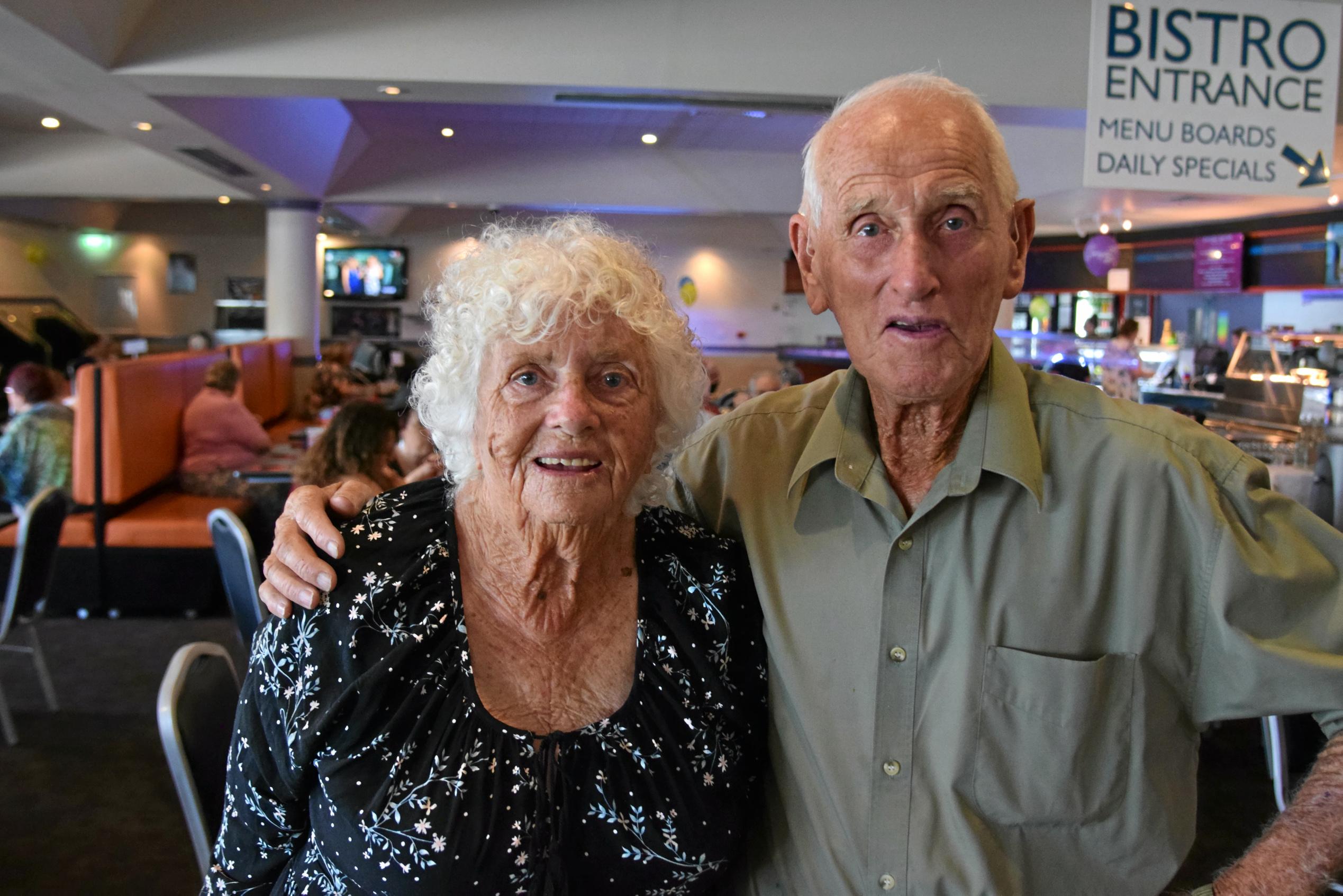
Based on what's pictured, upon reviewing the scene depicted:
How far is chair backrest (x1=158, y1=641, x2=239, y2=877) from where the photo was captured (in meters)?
1.66

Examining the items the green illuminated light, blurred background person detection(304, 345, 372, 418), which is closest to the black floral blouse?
blurred background person detection(304, 345, 372, 418)

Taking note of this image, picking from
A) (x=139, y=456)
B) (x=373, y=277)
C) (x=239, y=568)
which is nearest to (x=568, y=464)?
(x=239, y=568)

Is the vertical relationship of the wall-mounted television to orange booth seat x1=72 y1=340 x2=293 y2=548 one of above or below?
above

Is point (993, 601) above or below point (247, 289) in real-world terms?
below

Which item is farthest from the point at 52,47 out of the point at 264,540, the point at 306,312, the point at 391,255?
the point at 391,255

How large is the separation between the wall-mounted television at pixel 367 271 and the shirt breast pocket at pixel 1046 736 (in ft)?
54.7

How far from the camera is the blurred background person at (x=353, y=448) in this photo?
420cm

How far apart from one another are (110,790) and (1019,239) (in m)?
3.79

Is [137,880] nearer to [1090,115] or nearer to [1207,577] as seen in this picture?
[1207,577]

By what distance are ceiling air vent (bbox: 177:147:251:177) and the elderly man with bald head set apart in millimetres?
8224

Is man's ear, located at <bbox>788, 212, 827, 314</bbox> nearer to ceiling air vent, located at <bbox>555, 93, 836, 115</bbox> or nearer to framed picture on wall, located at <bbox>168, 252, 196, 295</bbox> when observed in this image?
ceiling air vent, located at <bbox>555, 93, 836, 115</bbox>

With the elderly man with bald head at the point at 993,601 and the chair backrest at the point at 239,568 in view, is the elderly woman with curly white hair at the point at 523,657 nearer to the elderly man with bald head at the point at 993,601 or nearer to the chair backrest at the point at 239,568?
the elderly man with bald head at the point at 993,601

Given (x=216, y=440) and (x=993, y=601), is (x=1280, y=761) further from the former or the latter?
(x=216, y=440)

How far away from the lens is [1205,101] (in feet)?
12.3
